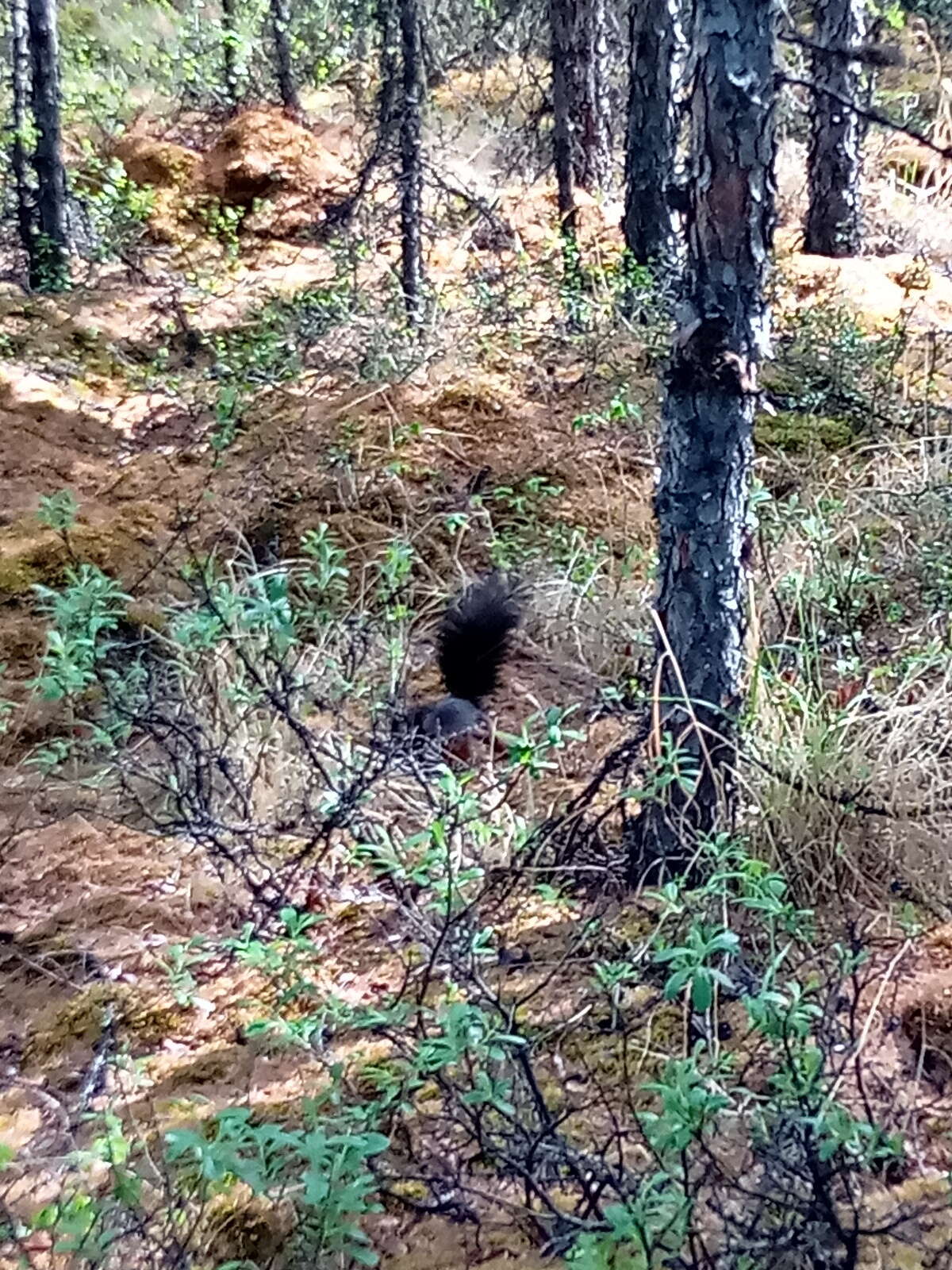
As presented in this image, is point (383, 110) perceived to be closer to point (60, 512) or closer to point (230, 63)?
point (60, 512)

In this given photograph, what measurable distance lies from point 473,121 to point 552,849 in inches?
382

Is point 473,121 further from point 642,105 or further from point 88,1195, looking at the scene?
point 88,1195

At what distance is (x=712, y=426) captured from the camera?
232 centimetres

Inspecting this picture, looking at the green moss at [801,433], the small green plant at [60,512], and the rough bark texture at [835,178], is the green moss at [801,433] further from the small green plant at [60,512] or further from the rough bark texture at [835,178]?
the rough bark texture at [835,178]

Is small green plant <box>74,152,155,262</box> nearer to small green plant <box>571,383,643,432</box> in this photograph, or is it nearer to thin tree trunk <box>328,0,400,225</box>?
thin tree trunk <box>328,0,400,225</box>

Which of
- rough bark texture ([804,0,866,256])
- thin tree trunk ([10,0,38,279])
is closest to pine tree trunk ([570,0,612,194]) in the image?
rough bark texture ([804,0,866,256])

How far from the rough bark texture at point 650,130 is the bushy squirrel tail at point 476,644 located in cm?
306

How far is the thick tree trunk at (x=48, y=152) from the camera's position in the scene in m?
6.80

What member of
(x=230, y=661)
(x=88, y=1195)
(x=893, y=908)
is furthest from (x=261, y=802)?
(x=893, y=908)

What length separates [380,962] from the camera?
262cm

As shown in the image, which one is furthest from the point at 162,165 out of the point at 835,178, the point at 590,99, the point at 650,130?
the point at 835,178

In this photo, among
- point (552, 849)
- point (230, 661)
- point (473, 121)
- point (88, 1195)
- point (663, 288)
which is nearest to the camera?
point (88, 1195)

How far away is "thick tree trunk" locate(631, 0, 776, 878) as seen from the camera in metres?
2.07

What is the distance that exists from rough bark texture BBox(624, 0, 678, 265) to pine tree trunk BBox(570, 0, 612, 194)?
0.82 m
